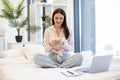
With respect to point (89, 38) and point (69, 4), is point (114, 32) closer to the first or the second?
point (89, 38)

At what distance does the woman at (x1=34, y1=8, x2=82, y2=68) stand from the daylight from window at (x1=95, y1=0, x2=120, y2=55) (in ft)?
2.42

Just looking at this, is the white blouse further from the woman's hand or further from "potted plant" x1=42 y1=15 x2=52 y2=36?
"potted plant" x1=42 y1=15 x2=52 y2=36

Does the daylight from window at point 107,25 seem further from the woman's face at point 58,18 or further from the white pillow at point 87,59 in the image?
the woman's face at point 58,18

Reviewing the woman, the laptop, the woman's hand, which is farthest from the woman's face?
the laptop

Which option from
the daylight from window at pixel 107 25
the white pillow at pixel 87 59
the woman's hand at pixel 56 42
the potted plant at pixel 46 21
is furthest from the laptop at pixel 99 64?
the potted plant at pixel 46 21

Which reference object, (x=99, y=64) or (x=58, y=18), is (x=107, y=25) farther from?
(x=99, y=64)

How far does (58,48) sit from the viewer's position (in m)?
2.46

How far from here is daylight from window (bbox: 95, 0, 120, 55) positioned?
2.92 meters

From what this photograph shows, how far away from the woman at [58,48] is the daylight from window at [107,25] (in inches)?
29.0

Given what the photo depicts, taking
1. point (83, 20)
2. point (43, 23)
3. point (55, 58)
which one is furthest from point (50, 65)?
point (43, 23)

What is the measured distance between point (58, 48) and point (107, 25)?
102 cm

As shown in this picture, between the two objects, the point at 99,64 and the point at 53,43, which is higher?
the point at 53,43

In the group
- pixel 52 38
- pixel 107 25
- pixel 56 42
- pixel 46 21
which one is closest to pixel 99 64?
pixel 56 42

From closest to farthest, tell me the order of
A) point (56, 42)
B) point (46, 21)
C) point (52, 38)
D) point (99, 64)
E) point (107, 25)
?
point (99, 64) < point (56, 42) < point (52, 38) < point (107, 25) < point (46, 21)
